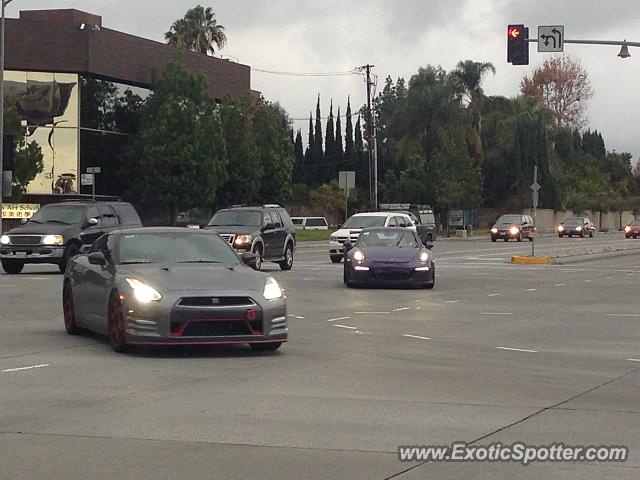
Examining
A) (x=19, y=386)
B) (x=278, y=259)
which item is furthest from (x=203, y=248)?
(x=278, y=259)

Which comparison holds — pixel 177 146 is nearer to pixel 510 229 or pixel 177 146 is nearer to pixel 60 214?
pixel 510 229

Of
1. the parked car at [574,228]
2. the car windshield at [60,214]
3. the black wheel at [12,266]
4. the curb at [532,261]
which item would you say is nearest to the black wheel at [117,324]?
the black wheel at [12,266]

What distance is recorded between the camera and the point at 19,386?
11109 mm

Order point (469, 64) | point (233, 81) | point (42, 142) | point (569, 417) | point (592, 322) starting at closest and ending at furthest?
1. point (569, 417)
2. point (592, 322)
3. point (42, 142)
4. point (233, 81)
5. point (469, 64)

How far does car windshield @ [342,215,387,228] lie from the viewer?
128ft

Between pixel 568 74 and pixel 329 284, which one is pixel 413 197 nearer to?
pixel 568 74

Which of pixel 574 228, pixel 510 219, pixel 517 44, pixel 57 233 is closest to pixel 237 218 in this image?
pixel 57 233

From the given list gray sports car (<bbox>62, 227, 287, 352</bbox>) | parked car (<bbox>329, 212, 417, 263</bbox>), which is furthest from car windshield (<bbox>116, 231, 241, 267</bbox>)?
parked car (<bbox>329, 212, 417, 263</bbox>)

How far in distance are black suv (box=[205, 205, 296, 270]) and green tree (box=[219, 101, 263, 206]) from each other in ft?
108

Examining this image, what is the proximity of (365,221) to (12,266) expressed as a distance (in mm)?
13657

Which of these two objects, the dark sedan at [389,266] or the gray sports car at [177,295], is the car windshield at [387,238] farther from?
the gray sports car at [177,295]

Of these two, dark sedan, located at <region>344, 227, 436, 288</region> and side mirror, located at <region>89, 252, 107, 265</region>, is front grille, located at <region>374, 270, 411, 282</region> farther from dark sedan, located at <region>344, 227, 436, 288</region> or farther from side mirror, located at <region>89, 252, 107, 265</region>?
side mirror, located at <region>89, 252, 107, 265</region>

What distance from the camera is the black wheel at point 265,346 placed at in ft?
44.9

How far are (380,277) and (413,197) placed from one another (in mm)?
62443
